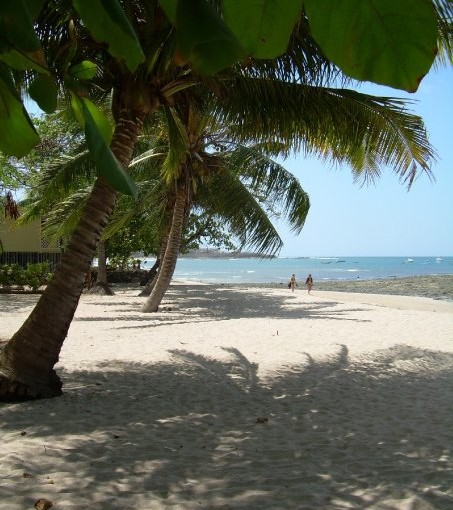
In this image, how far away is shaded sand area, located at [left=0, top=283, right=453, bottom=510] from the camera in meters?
3.04

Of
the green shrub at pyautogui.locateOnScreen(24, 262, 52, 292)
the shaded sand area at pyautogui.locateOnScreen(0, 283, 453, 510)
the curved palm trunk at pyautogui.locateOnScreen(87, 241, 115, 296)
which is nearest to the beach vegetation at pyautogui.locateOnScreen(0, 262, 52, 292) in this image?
the green shrub at pyautogui.locateOnScreen(24, 262, 52, 292)

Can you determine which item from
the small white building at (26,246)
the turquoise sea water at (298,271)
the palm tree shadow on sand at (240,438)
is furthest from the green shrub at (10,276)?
the palm tree shadow on sand at (240,438)

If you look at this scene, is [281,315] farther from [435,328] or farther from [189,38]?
[189,38]

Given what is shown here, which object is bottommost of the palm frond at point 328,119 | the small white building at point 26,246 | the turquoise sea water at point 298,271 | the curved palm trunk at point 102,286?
the turquoise sea water at point 298,271

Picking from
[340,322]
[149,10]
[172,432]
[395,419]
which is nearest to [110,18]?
[172,432]

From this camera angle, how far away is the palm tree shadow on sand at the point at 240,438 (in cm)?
304

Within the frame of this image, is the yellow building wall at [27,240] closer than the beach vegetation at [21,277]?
No

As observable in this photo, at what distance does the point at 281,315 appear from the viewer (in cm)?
1435

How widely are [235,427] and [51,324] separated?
2078mm

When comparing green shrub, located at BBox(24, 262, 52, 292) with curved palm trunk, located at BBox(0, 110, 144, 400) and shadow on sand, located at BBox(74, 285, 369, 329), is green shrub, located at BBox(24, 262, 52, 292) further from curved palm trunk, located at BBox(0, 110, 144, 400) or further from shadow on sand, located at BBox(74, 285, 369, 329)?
curved palm trunk, located at BBox(0, 110, 144, 400)

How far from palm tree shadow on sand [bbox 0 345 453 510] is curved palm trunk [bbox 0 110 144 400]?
0.22 metres

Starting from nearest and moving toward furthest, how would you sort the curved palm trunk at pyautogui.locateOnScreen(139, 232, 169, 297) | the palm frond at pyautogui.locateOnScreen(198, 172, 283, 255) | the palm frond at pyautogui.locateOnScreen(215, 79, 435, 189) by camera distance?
1. the palm frond at pyautogui.locateOnScreen(215, 79, 435, 189)
2. the palm frond at pyautogui.locateOnScreen(198, 172, 283, 255)
3. the curved palm trunk at pyautogui.locateOnScreen(139, 232, 169, 297)

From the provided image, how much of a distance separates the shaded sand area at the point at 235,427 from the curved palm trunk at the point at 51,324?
0.21 metres

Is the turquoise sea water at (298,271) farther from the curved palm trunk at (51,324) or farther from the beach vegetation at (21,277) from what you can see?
the curved palm trunk at (51,324)
